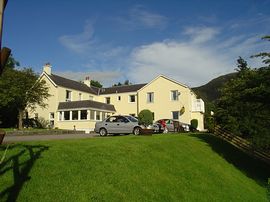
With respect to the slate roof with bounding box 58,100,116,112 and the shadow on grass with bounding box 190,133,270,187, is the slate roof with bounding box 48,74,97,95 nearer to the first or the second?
the slate roof with bounding box 58,100,116,112

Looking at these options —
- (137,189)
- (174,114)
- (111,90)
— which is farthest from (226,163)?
(111,90)

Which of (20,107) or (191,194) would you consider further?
(20,107)

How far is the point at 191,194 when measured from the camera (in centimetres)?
1125

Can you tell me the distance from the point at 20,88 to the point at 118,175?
31847 mm

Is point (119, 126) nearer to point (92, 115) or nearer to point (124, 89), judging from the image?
point (92, 115)

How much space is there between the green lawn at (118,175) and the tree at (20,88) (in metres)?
26.6

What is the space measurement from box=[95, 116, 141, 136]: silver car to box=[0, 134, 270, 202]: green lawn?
8.13 meters

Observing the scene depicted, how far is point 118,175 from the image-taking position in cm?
1038

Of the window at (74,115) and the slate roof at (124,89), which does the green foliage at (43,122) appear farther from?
the slate roof at (124,89)

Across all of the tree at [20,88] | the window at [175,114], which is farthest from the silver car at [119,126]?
the window at [175,114]

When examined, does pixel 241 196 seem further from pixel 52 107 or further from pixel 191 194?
pixel 52 107

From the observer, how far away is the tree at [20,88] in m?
37.4

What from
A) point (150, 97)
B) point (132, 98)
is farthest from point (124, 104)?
point (150, 97)

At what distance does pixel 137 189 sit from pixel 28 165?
3.46m
